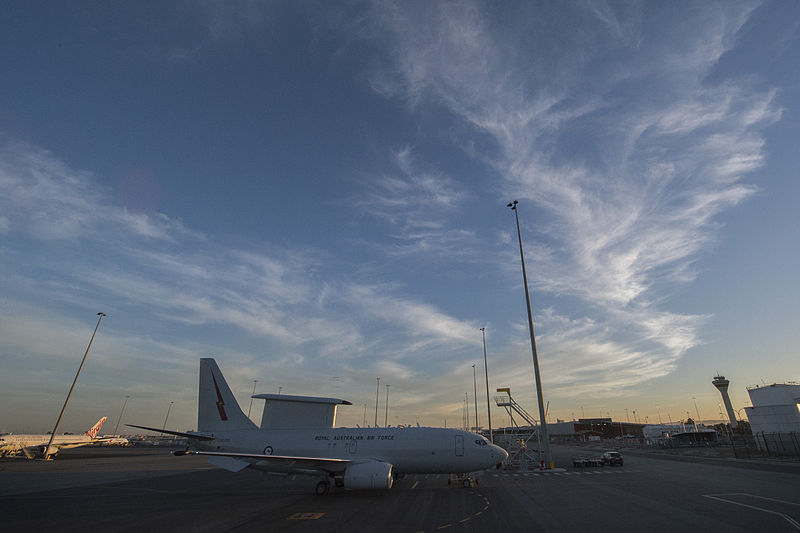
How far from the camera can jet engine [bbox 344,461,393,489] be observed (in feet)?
73.9

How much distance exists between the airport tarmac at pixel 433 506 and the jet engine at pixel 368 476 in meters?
0.76

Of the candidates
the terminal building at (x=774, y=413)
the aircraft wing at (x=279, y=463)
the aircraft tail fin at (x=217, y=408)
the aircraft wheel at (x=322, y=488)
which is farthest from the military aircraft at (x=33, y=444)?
the terminal building at (x=774, y=413)

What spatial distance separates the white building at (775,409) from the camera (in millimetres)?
58469

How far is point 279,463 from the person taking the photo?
24984 mm

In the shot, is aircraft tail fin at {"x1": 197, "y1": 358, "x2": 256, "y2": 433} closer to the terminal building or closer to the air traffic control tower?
the terminal building

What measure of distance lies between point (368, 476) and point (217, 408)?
14.4m

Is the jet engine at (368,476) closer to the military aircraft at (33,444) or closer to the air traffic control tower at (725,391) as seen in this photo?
the military aircraft at (33,444)

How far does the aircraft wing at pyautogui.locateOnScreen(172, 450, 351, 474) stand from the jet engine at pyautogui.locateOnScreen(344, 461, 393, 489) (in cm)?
117

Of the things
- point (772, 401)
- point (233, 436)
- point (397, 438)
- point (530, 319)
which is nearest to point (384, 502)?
point (397, 438)

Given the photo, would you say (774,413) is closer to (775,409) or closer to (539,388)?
(775,409)

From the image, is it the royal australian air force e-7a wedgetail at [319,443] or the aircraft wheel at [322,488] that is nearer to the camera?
the aircraft wheel at [322,488]

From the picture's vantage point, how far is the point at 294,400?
28.7m

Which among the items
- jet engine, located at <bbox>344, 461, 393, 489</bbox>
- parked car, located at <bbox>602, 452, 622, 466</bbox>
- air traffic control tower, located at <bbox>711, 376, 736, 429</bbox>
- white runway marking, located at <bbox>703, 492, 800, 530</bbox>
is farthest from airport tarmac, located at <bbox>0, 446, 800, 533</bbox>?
air traffic control tower, located at <bbox>711, 376, 736, 429</bbox>

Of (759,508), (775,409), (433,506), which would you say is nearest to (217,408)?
(433,506)
